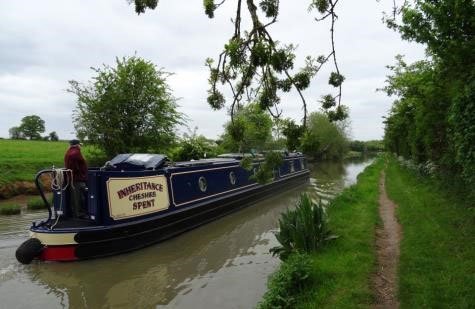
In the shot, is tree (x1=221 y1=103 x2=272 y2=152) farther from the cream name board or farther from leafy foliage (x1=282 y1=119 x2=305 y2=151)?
the cream name board

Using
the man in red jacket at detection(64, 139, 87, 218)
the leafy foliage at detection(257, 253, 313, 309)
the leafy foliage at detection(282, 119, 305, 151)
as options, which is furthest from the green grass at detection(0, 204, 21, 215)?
the leafy foliage at detection(282, 119, 305, 151)

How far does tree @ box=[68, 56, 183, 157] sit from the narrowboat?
600 cm

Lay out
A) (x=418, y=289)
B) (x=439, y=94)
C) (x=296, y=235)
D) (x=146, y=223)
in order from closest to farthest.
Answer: (x=418, y=289) → (x=296, y=235) → (x=146, y=223) → (x=439, y=94)

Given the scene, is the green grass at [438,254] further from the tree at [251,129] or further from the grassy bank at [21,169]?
the grassy bank at [21,169]

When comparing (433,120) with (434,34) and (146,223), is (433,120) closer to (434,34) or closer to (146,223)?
(434,34)

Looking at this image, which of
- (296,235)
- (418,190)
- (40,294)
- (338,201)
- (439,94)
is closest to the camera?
(40,294)

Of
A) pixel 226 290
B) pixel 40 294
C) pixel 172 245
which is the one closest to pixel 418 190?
pixel 172 245

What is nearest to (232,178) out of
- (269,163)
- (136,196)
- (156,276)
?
(136,196)

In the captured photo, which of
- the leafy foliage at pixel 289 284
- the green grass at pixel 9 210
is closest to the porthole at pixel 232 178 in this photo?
the green grass at pixel 9 210

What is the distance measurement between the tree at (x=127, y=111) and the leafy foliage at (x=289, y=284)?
1198 centimetres

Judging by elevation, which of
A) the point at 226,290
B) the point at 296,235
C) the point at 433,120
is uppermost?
the point at 433,120

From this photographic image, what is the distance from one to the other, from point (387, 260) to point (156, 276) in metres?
3.58

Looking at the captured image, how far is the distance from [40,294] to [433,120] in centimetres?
980

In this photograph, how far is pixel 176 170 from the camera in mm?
10016
